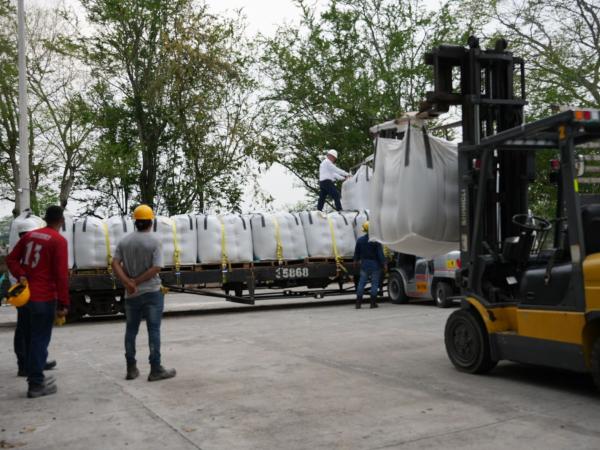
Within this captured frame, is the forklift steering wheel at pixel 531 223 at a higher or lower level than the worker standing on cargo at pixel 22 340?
higher

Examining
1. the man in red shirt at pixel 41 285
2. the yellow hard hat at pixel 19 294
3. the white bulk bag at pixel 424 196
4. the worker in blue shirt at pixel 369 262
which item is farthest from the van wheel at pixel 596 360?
the worker in blue shirt at pixel 369 262

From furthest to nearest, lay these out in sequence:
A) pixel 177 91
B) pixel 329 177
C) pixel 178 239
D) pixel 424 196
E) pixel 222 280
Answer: pixel 177 91 → pixel 329 177 → pixel 222 280 → pixel 178 239 → pixel 424 196

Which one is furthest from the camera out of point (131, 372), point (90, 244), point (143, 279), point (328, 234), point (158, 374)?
point (328, 234)

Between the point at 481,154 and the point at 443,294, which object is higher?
the point at 481,154

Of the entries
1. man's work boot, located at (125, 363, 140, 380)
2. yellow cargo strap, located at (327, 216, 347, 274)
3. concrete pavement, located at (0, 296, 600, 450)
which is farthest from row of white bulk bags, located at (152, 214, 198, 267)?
man's work boot, located at (125, 363, 140, 380)

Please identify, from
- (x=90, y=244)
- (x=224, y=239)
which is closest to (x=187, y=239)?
(x=224, y=239)

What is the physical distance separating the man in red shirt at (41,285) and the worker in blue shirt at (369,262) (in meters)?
9.10

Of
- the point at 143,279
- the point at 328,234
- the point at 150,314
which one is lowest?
the point at 150,314

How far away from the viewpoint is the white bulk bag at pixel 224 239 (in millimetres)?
15180

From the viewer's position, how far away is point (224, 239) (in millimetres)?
15320

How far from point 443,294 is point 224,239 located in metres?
5.06

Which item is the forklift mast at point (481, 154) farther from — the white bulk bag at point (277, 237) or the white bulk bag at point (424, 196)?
the white bulk bag at point (277, 237)

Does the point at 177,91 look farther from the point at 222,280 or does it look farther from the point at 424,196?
the point at 424,196

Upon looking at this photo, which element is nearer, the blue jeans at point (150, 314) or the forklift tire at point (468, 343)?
the forklift tire at point (468, 343)
